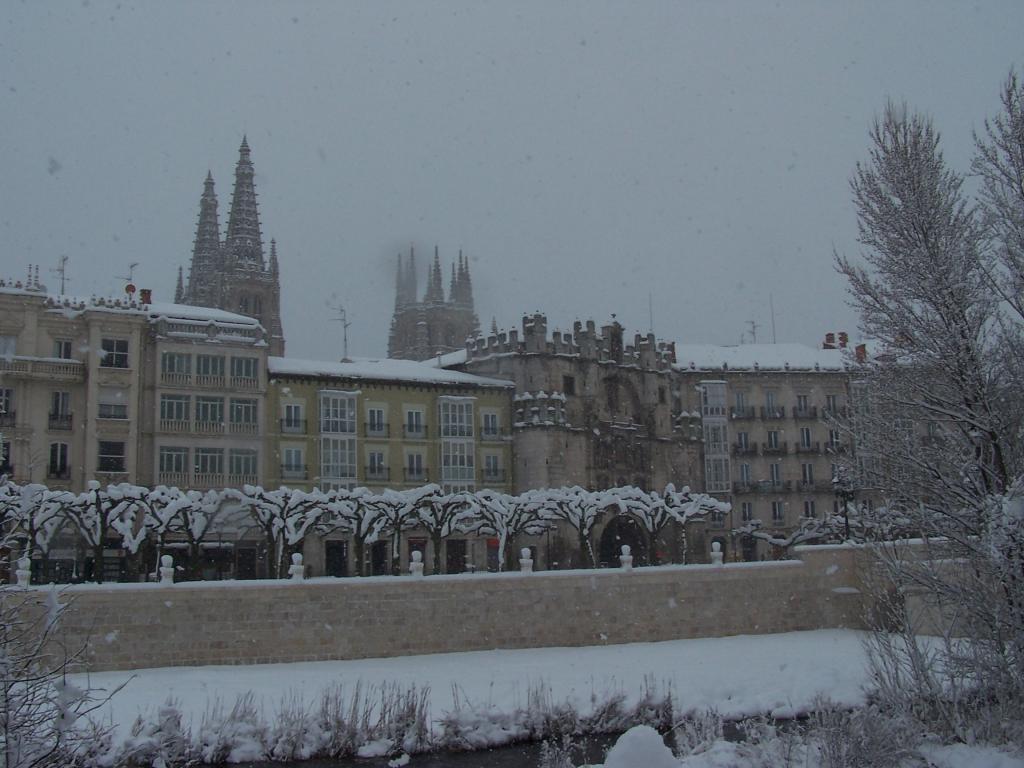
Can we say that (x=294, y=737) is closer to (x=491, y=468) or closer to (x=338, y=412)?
(x=338, y=412)

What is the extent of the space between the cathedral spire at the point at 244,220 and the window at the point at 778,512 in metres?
40.9

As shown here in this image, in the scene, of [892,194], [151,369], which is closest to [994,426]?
[892,194]

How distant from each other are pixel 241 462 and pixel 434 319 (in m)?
58.7

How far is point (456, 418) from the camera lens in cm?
5047

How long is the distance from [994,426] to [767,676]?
1458 centimetres

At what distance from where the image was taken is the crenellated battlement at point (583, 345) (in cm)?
5338

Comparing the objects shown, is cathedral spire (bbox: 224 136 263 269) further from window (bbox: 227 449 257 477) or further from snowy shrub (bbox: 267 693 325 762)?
snowy shrub (bbox: 267 693 325 762)

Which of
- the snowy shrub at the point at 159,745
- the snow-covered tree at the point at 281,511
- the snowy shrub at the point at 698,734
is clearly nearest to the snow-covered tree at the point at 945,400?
the snowy shrub at the point at 698,734

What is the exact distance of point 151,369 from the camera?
43156 mm

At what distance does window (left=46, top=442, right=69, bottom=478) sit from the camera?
41.0 m

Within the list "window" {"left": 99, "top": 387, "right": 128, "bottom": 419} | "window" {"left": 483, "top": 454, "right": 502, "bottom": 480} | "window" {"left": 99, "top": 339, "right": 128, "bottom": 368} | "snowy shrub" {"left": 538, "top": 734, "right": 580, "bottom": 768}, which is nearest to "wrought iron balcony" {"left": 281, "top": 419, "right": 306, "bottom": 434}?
"window" {"left": 99, "top": 387, "right": 128, "bottom": 419}

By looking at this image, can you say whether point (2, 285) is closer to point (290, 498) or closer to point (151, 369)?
point (151, 369)

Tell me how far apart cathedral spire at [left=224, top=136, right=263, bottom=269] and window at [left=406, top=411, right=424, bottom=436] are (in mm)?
33391

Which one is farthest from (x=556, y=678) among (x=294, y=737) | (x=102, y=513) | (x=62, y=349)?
(x=62, y=349)
